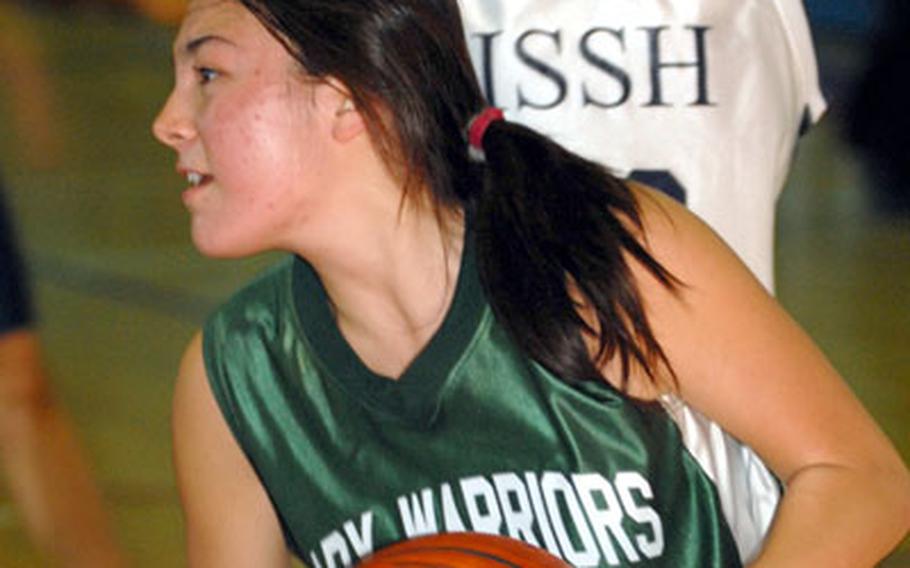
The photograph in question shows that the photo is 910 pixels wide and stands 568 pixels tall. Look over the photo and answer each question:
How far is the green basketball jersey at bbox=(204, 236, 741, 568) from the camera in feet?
7.03

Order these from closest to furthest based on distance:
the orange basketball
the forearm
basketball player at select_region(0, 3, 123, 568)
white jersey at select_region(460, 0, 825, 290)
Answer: the orange basketball < the forearm < white jersey at select_region(460, 0, 825, 290) < basketball player at select_region(0, 3, 123, 568)

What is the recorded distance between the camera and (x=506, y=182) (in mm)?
2148

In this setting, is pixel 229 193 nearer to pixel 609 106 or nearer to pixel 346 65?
pixel 346 65

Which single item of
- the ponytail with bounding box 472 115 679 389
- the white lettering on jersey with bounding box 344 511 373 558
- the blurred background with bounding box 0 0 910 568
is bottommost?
the blurred background with bounding box 0 0 910 568

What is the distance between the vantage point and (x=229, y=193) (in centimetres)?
216

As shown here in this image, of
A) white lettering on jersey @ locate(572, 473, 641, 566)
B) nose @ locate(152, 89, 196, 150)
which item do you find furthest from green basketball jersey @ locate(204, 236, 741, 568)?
nose @ locate(152, 89, 196, 150)

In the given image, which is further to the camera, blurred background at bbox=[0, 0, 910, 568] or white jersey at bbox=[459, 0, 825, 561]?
blurred background at bbox=[0, 0, 910, 568]

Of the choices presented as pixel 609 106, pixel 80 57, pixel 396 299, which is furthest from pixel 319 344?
pixel 80 57

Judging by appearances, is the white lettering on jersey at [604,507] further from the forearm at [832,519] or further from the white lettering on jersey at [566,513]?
the forearm at [832,519]

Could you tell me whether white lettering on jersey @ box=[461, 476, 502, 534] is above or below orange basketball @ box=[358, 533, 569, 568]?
below

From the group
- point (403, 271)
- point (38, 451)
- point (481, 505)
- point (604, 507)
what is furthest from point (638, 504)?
point (38, 451)

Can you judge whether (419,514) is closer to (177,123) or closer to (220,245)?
(220,245)

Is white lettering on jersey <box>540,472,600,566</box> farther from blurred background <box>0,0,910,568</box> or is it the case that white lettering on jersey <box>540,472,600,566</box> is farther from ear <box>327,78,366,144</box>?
blurred background <box>0,0,910,568</box>

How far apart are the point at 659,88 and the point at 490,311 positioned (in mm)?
538
